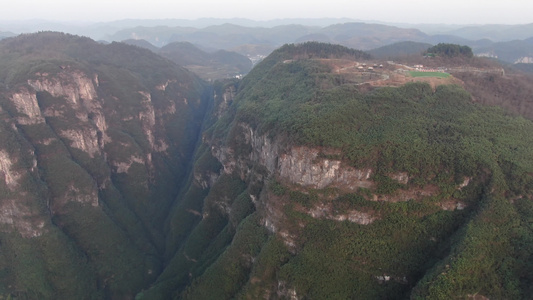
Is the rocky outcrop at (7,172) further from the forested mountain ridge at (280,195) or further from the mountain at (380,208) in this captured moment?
the mountain at (380,208)

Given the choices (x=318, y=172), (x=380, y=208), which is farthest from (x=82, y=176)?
(x=380, y=208)

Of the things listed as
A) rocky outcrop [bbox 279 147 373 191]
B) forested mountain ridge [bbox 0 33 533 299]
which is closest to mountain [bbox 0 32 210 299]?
forested mountain ridge [bbox 0 33 533 299]

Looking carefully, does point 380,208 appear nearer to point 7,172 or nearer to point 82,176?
point 82,176

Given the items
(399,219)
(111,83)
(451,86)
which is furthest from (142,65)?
(399,219)

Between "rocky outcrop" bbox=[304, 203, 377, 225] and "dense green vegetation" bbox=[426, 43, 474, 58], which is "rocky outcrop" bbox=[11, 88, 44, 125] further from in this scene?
"dense green vegetation" bbox=[426, 43, 474, 58]

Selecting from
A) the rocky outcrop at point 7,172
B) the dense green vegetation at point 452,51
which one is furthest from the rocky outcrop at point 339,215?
the dense green vegetation at point 452,51

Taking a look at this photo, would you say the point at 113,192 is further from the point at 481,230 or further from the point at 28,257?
the point at 481,230
